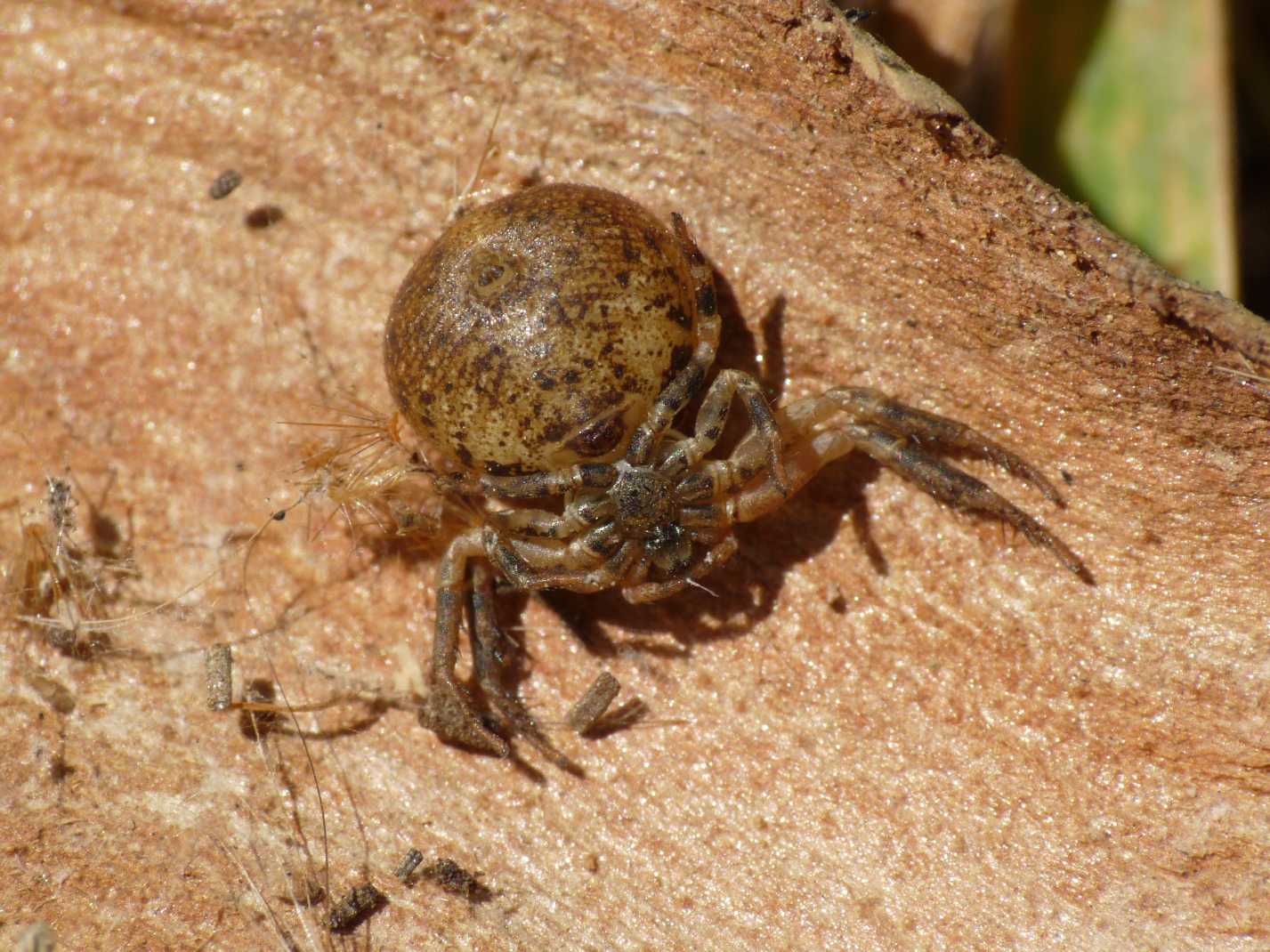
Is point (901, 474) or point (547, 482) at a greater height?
point (901, 474)

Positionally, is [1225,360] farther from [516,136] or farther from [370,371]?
[370,371]

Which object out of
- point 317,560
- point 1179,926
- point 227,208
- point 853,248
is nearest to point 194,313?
point 227,208

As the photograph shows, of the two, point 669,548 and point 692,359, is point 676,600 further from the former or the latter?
point 692,359

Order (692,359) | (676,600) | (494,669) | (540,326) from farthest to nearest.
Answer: (676,600) → (494,669) → (692,359) → (540,326)

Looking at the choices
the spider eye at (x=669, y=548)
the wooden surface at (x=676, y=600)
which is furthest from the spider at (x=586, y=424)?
the wooden surface at (x=676, y=600)

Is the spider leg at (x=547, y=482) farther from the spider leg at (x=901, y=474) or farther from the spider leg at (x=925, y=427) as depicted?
the spider leg at (x=925, y=427)

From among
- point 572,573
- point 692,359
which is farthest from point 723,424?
point 572,573
